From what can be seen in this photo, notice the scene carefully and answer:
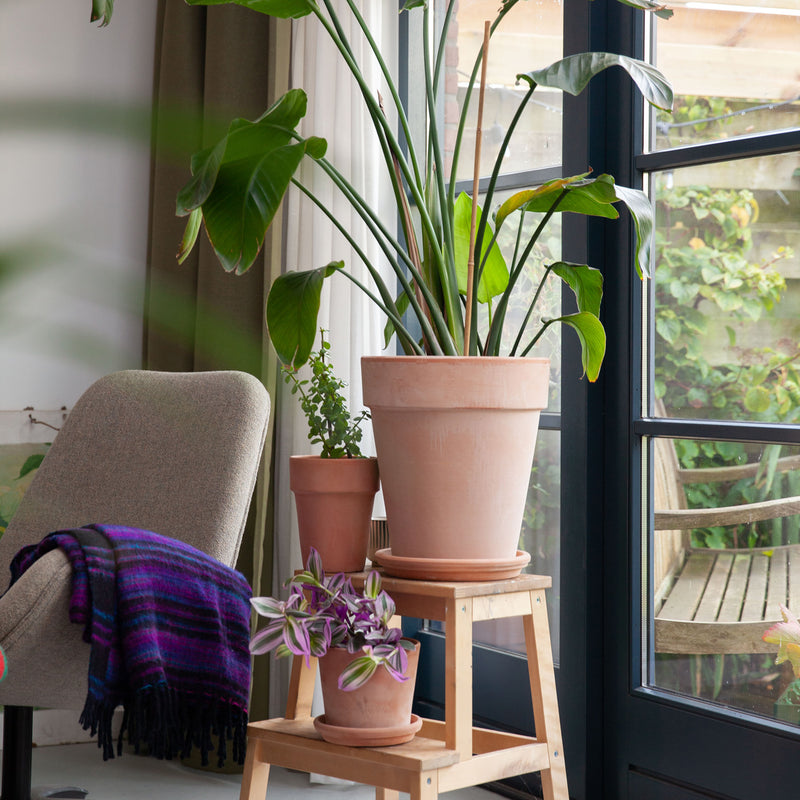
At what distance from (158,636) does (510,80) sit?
1457 mm

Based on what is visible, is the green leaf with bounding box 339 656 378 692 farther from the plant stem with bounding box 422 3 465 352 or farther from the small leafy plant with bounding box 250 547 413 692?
the plant stem with bounding box 422 3 465 352

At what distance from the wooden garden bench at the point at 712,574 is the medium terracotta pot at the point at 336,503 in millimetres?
631

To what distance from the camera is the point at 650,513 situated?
2.04 meters

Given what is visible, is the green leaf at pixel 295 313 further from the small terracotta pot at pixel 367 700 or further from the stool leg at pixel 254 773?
the stool leg at pixel 254 773

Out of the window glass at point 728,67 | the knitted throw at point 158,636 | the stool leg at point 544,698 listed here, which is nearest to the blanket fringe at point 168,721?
the knitted throw at point 158,636

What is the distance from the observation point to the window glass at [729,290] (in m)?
1.82

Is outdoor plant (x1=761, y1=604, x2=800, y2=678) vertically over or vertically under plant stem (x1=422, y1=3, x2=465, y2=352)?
under

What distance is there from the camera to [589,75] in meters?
1.45

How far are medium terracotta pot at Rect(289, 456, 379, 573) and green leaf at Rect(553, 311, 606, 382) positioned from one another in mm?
375

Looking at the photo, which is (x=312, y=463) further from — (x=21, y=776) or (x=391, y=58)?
(x=391, y=58)

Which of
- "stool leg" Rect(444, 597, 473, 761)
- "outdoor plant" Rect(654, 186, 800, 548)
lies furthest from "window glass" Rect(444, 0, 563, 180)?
"stool leg" Rect(444, 597, 473, 761)

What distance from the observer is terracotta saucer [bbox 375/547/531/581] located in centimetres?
155

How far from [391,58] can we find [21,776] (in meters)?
1.73

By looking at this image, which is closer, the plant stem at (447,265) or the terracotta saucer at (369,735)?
the terracotta saucer at (369,735)
